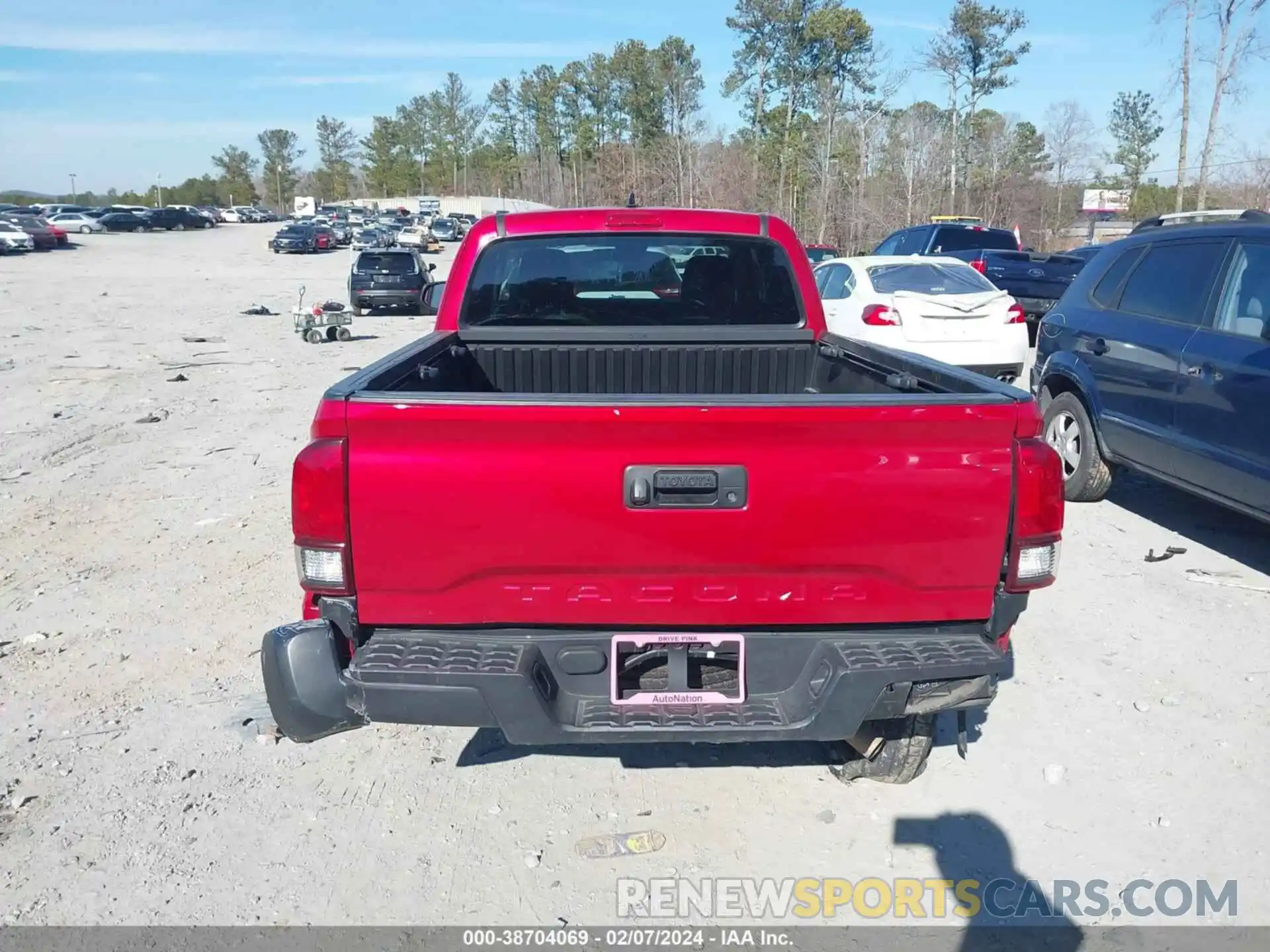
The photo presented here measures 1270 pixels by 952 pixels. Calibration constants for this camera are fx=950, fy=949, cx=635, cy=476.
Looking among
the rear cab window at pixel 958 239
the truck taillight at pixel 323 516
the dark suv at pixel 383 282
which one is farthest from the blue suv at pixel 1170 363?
the dark suv at pixel 383 282

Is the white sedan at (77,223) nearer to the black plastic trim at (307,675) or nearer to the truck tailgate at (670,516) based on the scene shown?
the black plastic trim at (307,675)

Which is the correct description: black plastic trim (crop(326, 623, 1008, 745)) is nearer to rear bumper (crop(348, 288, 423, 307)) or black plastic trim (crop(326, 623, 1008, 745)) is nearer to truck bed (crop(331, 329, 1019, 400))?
truck bed (crop(331, 329, 1019, 400))

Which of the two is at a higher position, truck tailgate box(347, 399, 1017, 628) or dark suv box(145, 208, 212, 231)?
dark suv box(145, 208, 212, 231)

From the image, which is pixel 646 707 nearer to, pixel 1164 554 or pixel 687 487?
pixel 687 487

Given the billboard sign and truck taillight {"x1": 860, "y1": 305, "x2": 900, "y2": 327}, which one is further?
the billboard sign

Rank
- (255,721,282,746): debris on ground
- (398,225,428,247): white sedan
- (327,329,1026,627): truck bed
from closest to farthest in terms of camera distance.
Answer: (327,329,1026,627): truck bed → (255,721,282,746): debris on ground → (398,225,428,247): white sedan

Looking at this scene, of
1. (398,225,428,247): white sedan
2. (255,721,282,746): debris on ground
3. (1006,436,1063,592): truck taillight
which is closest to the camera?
(1006,436,1063,592): truck taillight

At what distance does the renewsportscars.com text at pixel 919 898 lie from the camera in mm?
2943

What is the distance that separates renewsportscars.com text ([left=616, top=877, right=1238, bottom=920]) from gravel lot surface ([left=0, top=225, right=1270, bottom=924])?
5 centimetres

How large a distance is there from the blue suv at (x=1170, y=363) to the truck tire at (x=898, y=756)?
2898 mm

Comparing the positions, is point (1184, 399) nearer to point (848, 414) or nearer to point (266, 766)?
point (848, 414)

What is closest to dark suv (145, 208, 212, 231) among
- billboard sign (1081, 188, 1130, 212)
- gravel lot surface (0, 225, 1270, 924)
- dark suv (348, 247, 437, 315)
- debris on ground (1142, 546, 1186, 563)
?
dark suv (348, 247, 437, 315)

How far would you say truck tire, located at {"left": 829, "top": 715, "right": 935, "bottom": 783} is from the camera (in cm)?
335

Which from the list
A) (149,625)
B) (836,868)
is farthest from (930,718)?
(149,625)
